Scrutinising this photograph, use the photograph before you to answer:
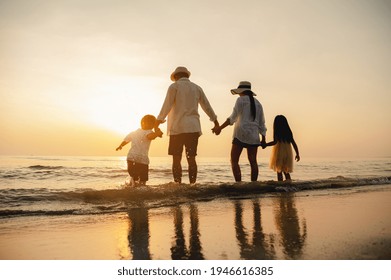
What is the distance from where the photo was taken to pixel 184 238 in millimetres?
2758

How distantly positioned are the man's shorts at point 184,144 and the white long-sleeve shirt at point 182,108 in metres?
0.09

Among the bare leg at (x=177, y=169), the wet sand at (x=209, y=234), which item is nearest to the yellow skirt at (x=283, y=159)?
the bare leg at (x=177, y=169)

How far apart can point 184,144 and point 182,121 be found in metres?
0.45

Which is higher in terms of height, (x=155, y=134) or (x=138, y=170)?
(x=155, y=134)

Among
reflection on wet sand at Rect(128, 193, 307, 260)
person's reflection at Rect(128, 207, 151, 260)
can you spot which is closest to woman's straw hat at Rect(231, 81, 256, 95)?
reflection on wet sand at Rect(128, 193, 307, 260)

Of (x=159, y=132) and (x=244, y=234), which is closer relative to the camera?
(x=244, y=234)

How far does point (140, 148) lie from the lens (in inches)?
286

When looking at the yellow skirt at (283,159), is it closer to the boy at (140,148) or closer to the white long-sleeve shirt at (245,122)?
the white long-sleeve shirt at (245,122)

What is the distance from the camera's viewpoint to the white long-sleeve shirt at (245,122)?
7145 millimetres

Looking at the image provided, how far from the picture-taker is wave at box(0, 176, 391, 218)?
451 centimetres

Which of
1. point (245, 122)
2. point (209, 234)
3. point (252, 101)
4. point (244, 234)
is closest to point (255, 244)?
point (244, 234)

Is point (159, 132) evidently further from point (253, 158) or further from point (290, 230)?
point (290, 230)

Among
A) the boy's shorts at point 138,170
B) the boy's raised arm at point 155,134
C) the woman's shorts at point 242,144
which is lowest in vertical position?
the boy's shorts at point 138,170

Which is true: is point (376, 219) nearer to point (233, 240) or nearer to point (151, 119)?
point (233, 240)
